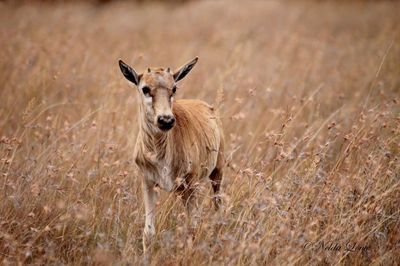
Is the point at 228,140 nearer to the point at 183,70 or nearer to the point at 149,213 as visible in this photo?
the point at 183,70

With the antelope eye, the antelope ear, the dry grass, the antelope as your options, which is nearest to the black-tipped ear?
the antelope

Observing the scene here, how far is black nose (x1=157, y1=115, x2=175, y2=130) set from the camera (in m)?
4.84

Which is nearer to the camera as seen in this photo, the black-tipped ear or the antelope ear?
the black-tipped ear

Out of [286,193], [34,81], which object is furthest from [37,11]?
[286,193]

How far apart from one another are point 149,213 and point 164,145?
0.78m

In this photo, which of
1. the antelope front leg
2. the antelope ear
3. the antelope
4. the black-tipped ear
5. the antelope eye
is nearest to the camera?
the antelope front leg

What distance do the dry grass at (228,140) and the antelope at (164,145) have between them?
179 mm

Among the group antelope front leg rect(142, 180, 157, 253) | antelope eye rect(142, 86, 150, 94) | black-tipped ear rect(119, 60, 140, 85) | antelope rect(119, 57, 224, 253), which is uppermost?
black-tipped ear rect(119, 60, 140, 85)

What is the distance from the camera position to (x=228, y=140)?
7.64 meters

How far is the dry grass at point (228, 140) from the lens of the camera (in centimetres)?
454

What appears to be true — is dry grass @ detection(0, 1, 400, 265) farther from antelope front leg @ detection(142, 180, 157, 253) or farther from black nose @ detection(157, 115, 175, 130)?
black nose @ detection(157, 115, 175, 130)

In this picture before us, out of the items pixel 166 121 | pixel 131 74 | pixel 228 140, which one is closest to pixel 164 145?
pixel 166 121

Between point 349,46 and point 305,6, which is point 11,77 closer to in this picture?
point 349,46

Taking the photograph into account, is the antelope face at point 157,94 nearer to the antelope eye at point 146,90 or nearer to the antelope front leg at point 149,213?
the antelope eye at point 146,90
